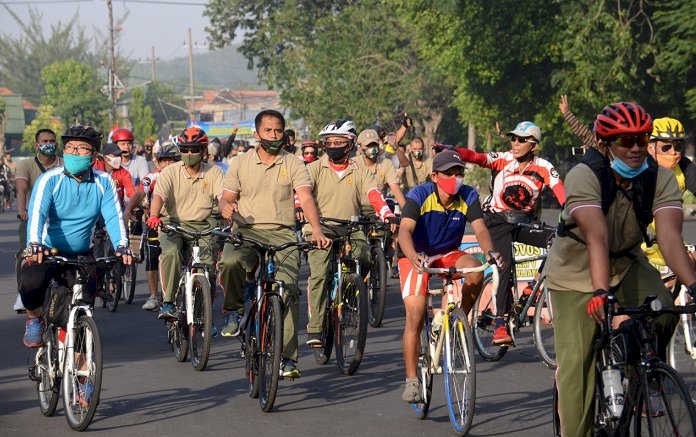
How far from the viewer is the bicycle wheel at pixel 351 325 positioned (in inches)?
411

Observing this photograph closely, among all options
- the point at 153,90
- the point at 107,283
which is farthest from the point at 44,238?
the point at 153,90

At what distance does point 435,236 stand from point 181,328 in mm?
3177

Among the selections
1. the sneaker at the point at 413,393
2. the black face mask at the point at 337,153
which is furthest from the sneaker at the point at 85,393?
the black face mask at the point at 337,153

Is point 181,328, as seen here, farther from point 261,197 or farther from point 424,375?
point 424,375

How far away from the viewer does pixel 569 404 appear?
6.25 m

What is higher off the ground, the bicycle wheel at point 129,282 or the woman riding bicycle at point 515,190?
the woman riding bicycle at point 515,190

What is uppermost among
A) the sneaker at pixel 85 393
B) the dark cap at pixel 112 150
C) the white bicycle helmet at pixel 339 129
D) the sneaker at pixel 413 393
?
the white bicycle helmet at pixel 339 129

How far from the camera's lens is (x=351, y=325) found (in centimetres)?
1072

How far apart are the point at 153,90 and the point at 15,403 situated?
178 m

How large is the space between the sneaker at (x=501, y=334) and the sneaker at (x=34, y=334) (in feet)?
11.8

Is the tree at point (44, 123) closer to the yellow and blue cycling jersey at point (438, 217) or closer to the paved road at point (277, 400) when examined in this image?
the paved road at point (277, 400)

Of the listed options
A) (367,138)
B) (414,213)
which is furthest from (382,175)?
(414,213)

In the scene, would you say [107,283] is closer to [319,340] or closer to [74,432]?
[319,340]

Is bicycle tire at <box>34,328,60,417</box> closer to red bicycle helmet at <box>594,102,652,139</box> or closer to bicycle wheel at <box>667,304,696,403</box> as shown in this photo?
bicycle wheel at <box>667,304,696,403</box>
